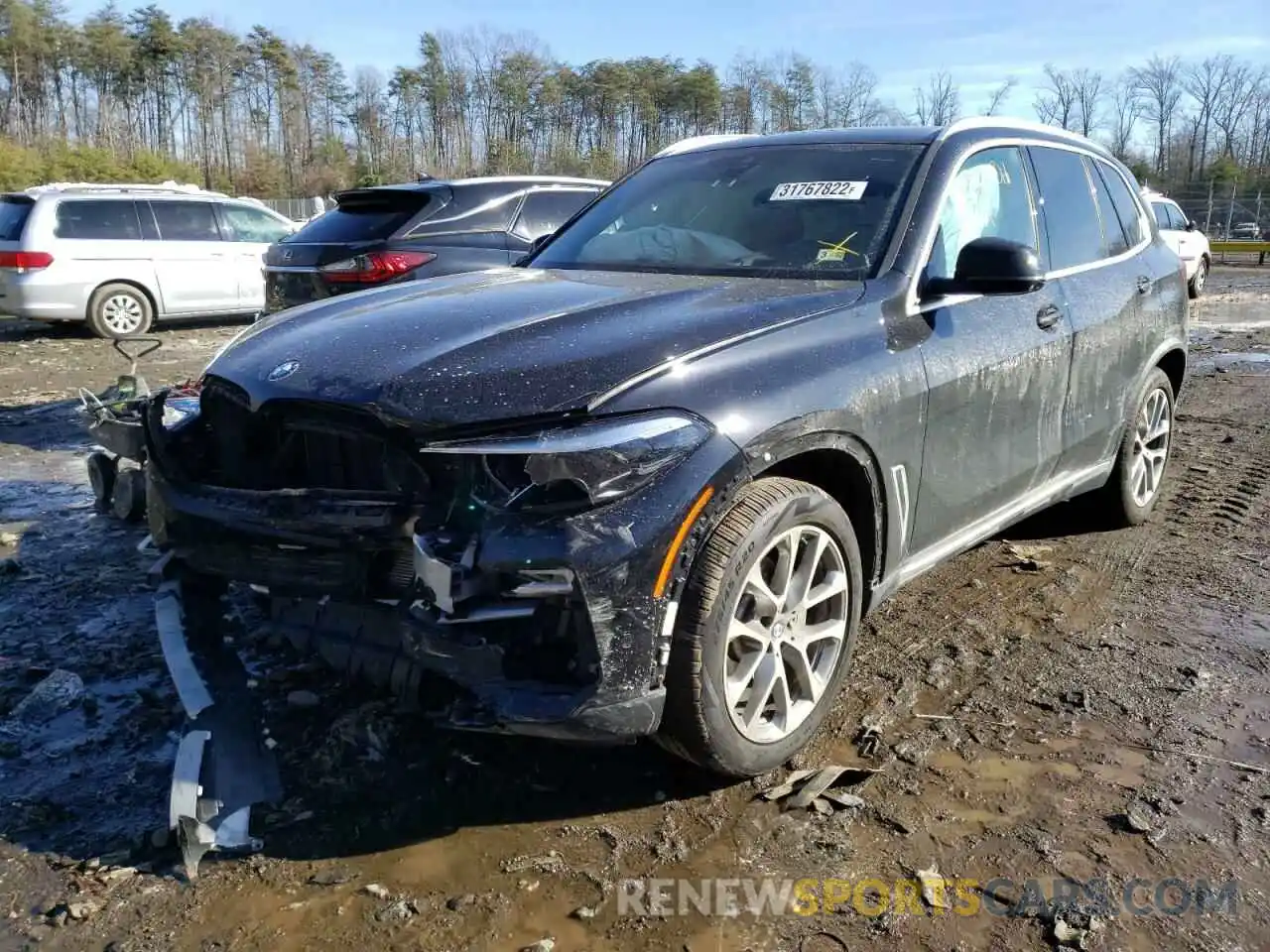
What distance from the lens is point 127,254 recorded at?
40.9 ft

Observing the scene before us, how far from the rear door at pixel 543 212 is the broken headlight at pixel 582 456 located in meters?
5.06

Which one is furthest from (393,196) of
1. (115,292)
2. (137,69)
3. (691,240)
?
(137,69)

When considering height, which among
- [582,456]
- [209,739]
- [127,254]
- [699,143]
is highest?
[699,143]

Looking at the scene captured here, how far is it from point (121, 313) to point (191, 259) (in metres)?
1.12

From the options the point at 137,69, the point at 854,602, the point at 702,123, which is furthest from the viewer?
the point at 702,123

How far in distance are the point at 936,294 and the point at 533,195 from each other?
4905mm

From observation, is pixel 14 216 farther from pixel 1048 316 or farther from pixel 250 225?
pixel 1048 316

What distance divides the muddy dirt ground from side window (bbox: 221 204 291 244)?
10104mm

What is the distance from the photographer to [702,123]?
233ft

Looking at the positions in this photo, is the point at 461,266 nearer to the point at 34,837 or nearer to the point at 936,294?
the point at 936,294

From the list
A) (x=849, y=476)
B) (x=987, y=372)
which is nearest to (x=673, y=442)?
(x=849, y=476)

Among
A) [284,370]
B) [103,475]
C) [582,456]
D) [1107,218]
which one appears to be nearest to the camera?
[582,456]

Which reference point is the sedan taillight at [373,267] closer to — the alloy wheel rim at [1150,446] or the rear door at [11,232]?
the alloy wheel rim at [1150,446]

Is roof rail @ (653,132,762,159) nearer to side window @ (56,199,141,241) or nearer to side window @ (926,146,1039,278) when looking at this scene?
side window @ (926,146,1039,278)
